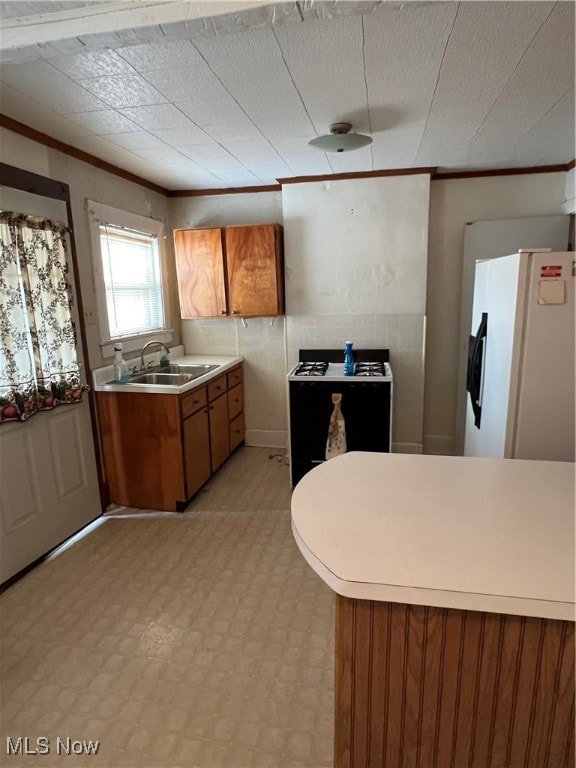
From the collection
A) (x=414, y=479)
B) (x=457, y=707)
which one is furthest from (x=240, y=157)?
(x=457, y=707)

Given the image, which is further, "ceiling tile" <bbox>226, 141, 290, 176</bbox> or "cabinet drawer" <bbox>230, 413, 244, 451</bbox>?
"cabinet drawer" <bbox>230, 413, 244, 451</bbox>

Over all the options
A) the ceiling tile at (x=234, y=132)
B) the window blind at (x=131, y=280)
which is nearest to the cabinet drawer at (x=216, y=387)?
the window blind at (x=131, y=280)

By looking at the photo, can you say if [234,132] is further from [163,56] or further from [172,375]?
[172,375]

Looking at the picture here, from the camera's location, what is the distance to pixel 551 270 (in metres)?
1.83

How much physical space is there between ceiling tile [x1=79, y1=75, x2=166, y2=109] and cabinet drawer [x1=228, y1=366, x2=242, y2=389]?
2192 millimetres

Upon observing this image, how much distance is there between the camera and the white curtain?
2.23 m

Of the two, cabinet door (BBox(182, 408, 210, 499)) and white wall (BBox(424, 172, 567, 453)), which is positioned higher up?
white wall (BBox(424, 172, 567, 453))

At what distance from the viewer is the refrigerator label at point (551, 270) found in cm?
182

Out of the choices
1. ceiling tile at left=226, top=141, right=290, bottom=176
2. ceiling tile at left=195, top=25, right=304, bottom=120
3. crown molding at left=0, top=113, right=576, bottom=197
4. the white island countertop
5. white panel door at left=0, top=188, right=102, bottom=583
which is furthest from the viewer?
crown molding at left=0, top=113, right=576, bottom=197

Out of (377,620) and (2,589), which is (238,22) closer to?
(377,620)

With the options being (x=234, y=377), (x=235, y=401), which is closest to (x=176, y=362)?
(x=234, y=377)

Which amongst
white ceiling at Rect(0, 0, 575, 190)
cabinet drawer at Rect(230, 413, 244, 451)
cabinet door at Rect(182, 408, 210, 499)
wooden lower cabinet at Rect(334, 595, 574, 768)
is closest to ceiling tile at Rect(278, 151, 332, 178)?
white ceiling at Rect(0, 0, 575, 190)

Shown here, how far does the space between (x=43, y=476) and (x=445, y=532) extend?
2321 millimetres

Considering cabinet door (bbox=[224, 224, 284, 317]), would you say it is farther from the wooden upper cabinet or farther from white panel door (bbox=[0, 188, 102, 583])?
white panel door (bbox=[0, 188, 102, 583])
